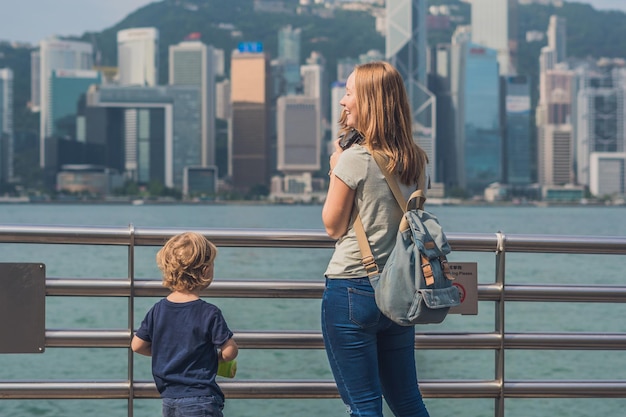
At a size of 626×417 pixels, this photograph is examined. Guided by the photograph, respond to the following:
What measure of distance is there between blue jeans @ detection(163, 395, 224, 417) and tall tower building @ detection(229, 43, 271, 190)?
156 meters

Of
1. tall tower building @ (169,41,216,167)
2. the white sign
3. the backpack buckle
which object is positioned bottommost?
the white sign

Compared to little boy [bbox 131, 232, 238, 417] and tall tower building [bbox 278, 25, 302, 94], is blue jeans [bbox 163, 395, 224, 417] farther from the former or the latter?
tall tower building [bbox 278, 25, 302, 94]

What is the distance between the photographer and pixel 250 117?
174 meters

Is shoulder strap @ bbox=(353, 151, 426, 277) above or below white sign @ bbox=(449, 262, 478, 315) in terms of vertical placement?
above

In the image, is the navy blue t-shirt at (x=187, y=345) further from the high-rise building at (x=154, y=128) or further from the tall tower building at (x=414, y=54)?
the tall tower building at (x=414, y=54)

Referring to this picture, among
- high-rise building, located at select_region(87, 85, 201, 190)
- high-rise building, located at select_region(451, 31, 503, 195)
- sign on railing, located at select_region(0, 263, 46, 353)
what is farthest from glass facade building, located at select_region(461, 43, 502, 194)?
sign on railing, located at select_region(0, 263, 46, 353)

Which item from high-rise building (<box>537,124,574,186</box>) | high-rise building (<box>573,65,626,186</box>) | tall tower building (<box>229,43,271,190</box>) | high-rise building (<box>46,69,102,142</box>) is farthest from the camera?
high-rise building (<box>573,65,626,186</box>)

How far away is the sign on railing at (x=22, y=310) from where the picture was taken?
412 cm

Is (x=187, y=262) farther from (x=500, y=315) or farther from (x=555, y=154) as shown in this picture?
(x=555, y=154)

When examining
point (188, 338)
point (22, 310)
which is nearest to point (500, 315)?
point (188, 338)

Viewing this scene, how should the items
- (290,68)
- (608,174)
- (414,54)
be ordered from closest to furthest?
(608,174)
(414,54)
(290,68)

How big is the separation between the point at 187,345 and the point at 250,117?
6771 inches

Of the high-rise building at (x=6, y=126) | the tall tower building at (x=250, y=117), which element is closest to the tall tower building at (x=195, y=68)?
the tall tower building at (x=250, y=117)

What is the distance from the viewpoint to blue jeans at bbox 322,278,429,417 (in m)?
3.39
